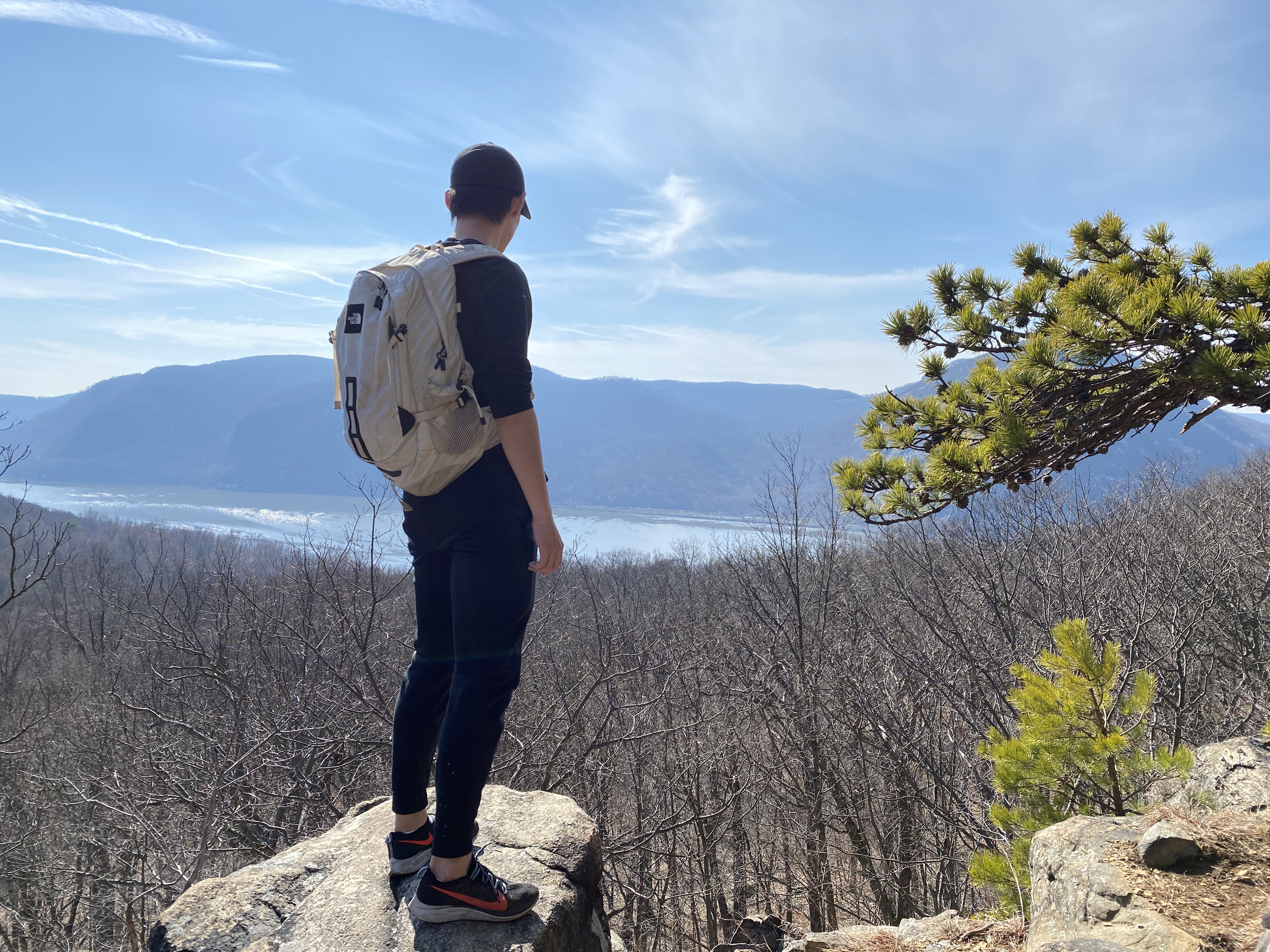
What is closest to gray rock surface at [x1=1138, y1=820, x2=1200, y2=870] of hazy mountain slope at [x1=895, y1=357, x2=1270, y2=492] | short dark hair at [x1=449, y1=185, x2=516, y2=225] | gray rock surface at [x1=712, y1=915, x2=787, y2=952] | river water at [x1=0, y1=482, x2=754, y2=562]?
short dark hair at [x1=449, y1=185, x2=516, y2=225]

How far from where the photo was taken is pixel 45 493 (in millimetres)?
173125

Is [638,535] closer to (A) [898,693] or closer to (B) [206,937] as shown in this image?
(A) [898,693]

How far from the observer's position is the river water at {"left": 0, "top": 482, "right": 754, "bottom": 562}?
295ft

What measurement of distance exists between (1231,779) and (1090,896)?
1362mm

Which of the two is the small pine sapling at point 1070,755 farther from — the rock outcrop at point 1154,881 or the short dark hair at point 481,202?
the short dark hair at point 481,202

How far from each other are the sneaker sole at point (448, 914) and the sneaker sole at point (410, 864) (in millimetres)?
198

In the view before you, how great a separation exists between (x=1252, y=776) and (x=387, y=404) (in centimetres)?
353

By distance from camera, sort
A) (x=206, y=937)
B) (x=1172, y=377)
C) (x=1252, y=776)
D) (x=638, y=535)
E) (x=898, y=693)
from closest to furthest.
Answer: (x=206, y=937), (x=1172, y=377), (x=1252, y=776), (x=898, y=693), (x=638, y=535)

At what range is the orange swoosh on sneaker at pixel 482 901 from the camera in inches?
76.3

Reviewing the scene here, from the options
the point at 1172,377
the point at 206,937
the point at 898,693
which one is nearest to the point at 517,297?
the point at 206,937

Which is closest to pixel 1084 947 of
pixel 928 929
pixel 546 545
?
pixel 928 929

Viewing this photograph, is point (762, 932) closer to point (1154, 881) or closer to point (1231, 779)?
point (1231, 779)

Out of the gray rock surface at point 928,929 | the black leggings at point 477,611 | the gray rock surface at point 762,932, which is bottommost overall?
the gray rock surface at point 762,932

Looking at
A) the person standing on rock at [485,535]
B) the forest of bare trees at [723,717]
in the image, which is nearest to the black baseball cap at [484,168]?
the person standing on rock at [485,535]
